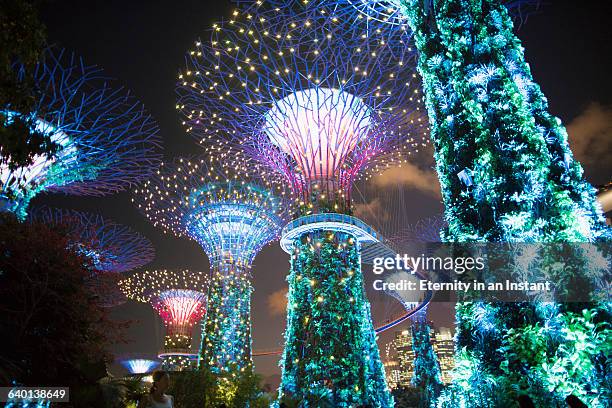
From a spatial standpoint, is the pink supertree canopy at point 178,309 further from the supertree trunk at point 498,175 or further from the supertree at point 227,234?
the supertree trunk at point 498,175

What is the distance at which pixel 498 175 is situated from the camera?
22.0ft

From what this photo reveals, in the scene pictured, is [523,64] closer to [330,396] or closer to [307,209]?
[307,209]

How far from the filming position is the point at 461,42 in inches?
303

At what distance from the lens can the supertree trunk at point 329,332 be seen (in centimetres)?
989

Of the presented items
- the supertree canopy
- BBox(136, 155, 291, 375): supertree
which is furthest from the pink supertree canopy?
the supertree canopy

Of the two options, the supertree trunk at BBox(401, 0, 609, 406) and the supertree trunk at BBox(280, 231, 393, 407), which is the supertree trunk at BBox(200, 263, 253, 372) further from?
the supertree trunk at BBox(401, 0, 609, 406)

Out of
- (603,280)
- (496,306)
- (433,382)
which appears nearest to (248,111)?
(496,306)

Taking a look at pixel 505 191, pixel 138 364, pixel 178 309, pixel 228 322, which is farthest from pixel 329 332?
pixel 138 364

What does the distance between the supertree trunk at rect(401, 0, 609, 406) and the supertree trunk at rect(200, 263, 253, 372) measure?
1294cm

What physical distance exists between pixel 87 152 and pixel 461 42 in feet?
35.7

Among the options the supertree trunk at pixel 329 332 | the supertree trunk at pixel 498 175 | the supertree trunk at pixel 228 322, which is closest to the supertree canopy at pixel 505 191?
the supertree trunk at pixel 498 175

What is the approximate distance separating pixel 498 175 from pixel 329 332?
17.9 feet

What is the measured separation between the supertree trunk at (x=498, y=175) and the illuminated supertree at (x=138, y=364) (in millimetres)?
57821

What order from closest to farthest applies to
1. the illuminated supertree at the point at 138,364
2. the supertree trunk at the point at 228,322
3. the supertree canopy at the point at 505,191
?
1. the supertree canopy at the point at 505,191
2. the supertree trunk at the point at 228,322
3. the illuminated supertree at the point at 138,364
